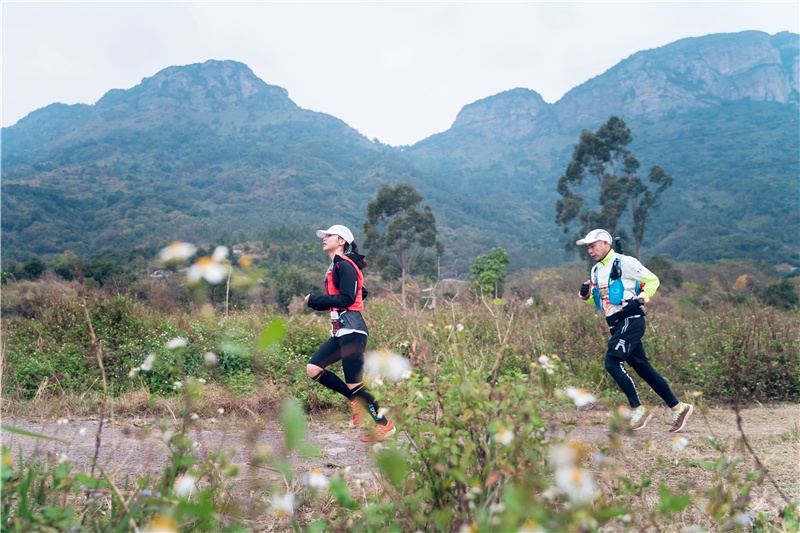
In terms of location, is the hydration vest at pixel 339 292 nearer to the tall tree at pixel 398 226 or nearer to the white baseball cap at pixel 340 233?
the white baseball cap at pixel 340 233

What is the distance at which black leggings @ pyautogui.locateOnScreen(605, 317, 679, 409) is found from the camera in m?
4.55

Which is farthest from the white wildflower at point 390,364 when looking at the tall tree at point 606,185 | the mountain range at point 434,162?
the mountain range at point 434,162

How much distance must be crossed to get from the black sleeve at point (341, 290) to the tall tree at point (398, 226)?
26.7 m

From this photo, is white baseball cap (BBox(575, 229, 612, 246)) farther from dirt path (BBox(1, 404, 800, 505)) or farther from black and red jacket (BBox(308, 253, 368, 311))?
black and red jacket (BBox(308, 253, 368, 311))

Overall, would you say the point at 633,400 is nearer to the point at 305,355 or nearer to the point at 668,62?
the point at 305,355

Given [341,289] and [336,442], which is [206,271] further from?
[336,442]

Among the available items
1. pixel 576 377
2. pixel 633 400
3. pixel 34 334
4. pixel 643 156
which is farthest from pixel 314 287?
pixel 643 156

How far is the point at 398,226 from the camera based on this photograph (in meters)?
31.7

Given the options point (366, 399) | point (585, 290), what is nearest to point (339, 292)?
point (366, 399)

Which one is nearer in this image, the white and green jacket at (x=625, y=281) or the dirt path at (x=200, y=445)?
the dirt path at (x=200, y=445)

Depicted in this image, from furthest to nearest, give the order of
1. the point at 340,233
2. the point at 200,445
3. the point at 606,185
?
the point at 606,185 → the point at 340,233 → the point at 200,445

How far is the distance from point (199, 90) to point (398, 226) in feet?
581

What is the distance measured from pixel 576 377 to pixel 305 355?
3190 millimetres

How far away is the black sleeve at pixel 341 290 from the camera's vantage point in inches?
159
